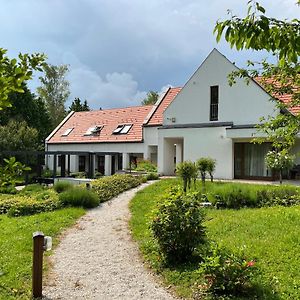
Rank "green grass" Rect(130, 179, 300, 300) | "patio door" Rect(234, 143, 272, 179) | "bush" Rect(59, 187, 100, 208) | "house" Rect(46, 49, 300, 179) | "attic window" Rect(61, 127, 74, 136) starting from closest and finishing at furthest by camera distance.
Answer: "green grass" Rect(130, 179, 300, 300) < "bush" Rect(59, 187, 100, 208) < "house" Rect(46, 49, 300, 179) < "patio door" Rect(234, 143, 272, 179) < "attic window" Rect(61, 127, 74, 136)

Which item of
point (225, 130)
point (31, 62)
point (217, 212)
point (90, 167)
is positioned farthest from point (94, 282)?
point (90, 167)

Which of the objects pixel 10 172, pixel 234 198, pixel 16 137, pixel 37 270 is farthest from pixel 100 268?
pixel 16 137

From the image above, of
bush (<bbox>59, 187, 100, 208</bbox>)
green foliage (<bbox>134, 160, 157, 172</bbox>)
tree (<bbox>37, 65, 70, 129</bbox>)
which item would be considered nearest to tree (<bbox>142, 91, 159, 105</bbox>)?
tree (<bbox>37, 65, 70, 129</bbox>)

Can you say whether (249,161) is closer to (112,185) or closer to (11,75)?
(112,185)

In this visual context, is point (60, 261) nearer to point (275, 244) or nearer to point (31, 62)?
point (275, 244)

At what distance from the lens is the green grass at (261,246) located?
19.6 feet

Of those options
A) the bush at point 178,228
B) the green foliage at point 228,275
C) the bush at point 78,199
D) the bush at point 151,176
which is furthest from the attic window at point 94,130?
the green foliage at point 228,275

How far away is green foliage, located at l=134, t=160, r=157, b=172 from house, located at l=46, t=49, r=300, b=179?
0.78 meters

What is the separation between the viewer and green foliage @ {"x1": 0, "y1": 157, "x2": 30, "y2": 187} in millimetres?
2636

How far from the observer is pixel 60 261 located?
8.45 metres

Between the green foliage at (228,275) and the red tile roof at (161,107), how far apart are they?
2398 cm

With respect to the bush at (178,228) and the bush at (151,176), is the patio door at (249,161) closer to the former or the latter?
the bush at (151,176)

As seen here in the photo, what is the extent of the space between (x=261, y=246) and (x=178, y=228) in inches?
65.0

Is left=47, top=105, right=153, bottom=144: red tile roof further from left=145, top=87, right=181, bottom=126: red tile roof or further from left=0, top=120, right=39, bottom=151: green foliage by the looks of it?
left=0, top=120, right=39, bottom=151: green foliage
